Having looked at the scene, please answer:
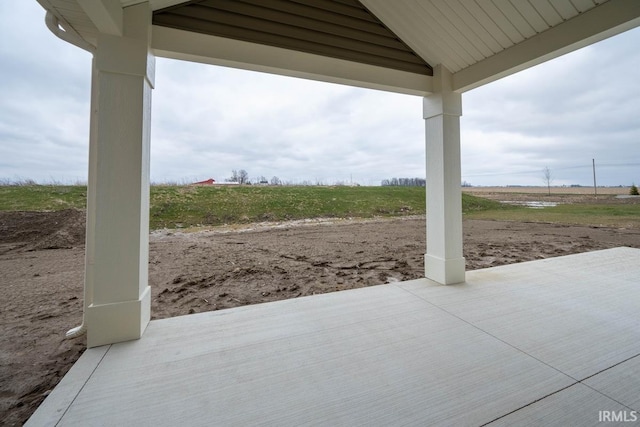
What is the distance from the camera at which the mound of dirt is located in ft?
12.7

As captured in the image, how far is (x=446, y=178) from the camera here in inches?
113

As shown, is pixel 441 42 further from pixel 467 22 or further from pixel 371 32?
pixel 371 32

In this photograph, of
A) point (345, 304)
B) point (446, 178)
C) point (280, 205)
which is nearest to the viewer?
point (345, 304)

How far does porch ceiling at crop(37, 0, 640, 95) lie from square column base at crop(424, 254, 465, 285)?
202cm

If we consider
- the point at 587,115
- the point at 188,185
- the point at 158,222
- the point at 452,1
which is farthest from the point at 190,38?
the point at 587,115

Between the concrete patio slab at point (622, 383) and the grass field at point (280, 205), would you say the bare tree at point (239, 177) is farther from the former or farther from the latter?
the concrete patio slab at point (622, 383)

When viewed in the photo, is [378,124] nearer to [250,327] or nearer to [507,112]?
[507,112]

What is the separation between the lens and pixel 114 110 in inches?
70.4

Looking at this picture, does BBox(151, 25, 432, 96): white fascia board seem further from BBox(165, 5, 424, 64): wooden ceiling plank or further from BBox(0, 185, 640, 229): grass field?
BBox(0, 185, 640, 229): grass field

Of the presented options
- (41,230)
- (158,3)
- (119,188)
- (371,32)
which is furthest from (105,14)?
(41,230)

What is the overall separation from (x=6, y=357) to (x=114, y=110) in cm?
188

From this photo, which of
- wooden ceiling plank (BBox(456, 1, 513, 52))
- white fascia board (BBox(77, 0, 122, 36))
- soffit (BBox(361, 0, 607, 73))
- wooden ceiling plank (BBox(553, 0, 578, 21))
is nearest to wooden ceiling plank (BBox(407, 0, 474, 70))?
soffit (BBox(361, 0, 607, 73))

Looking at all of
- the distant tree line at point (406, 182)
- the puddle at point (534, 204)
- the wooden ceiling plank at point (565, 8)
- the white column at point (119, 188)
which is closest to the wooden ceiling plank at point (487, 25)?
the wooden ceiling plank at point (565, 8)

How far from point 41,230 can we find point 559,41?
7.66m
